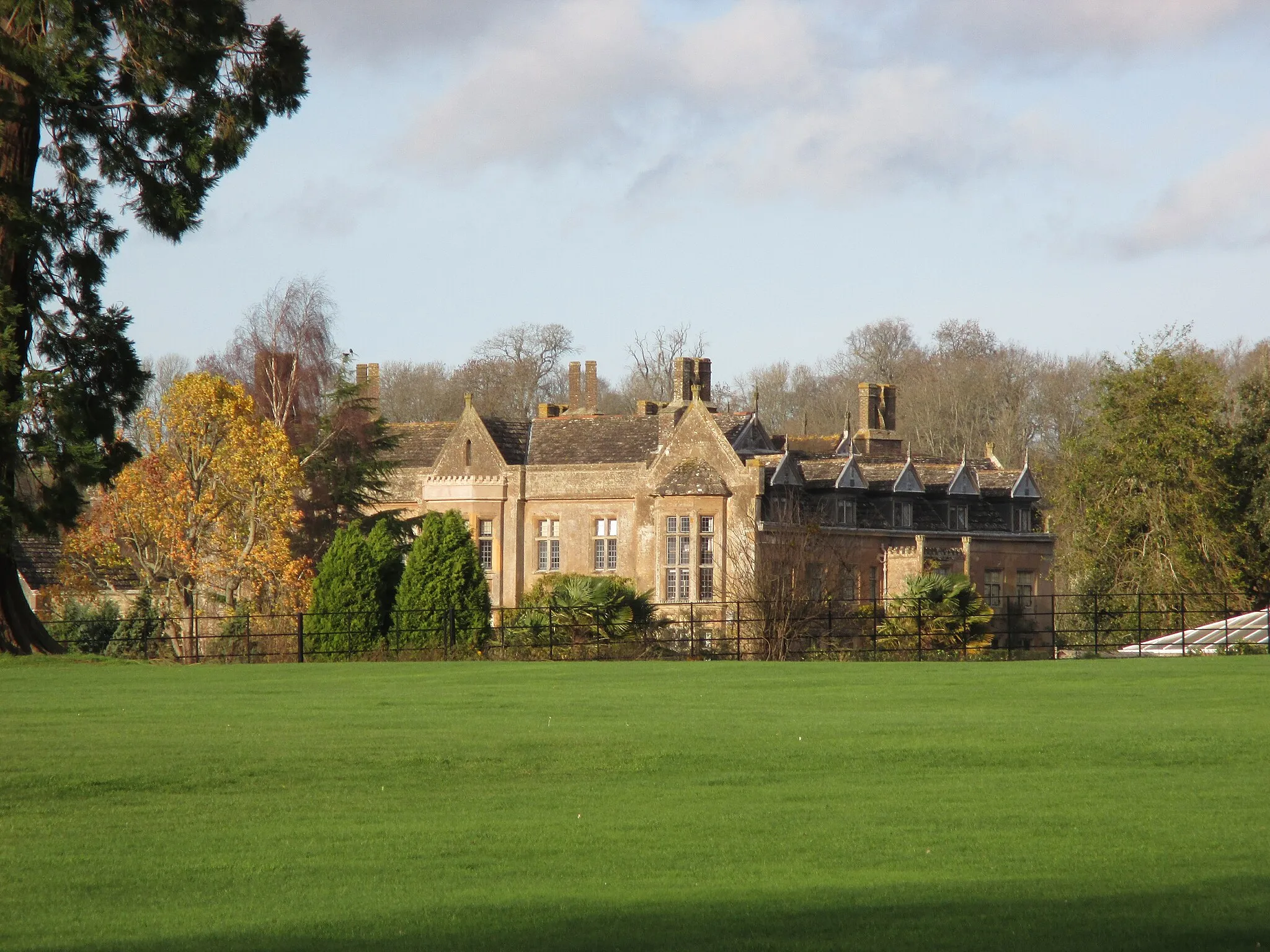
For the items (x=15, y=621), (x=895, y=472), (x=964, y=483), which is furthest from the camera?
(x=964, y=483)

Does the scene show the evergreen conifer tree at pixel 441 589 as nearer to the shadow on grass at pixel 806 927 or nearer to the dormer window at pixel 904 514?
the dormer window at pixel 904 514

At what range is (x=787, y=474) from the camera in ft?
162

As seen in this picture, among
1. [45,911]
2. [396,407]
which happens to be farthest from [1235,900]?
[396,407]

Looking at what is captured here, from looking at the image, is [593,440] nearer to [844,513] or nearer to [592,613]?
[844,513]

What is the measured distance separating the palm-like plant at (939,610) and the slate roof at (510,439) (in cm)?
1746

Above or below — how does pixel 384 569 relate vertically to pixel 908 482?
below

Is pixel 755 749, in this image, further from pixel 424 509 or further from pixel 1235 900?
pixel 424 509

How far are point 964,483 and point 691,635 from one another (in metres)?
19.6

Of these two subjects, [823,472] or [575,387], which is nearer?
[823,472]

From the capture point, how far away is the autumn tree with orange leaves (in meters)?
41.5

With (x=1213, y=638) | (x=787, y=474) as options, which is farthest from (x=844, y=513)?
(x=1213, y=638)

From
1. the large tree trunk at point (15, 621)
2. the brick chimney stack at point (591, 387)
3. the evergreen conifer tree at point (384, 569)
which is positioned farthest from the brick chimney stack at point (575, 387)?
the large tree trunk at point (15, 621)

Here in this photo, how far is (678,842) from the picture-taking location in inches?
435

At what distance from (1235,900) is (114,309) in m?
20.1
